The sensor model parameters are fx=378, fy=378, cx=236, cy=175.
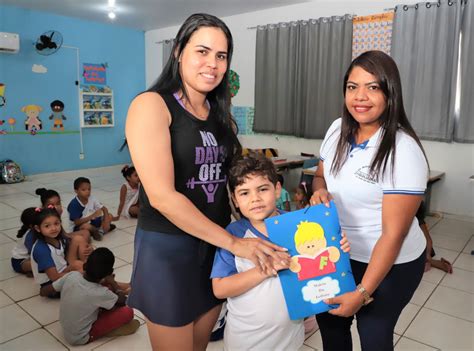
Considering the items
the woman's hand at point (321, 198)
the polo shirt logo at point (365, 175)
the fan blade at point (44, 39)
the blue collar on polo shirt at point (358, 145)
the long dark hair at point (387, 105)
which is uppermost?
the fan blade at point (44, 39)

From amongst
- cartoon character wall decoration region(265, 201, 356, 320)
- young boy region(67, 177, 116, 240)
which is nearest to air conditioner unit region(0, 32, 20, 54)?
young boy region(67, 177, 116, 240)

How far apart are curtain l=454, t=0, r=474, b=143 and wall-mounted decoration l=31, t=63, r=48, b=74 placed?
20.4 feet

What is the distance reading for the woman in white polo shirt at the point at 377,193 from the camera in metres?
1.11

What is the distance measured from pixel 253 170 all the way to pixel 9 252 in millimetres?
3018

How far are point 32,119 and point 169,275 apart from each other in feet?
20.8

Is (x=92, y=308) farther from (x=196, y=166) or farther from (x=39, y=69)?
(x=39, y=69)

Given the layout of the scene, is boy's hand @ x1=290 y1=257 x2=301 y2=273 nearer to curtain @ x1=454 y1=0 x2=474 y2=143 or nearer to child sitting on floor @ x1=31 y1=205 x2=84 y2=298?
child sitting on floor @ x1=31 y1=205 x2=84 y2=298

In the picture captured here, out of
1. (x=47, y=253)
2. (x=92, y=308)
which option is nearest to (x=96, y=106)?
(x=47, y=253)

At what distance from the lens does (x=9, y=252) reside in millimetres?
3305

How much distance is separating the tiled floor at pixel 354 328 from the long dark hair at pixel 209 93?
135 cm

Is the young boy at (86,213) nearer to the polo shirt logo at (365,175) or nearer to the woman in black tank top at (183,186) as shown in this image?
the woman in black tank top at (183,186)

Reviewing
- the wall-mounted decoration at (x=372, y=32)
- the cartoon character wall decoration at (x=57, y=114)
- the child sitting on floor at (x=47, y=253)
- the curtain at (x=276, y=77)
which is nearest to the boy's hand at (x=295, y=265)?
the child sitting on floor at (x=47, y=253)

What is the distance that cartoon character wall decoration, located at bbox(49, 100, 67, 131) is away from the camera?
665 centimetres

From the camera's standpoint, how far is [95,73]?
23.4ft
